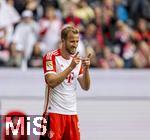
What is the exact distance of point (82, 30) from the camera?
53.7 ft

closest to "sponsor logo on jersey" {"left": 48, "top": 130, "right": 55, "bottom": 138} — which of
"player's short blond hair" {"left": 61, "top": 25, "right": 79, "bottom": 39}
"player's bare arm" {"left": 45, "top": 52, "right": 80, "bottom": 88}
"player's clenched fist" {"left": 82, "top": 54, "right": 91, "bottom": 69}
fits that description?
"player's bare arm" {"left": 45, "top": 52, "right": 80, "bottom": 88}

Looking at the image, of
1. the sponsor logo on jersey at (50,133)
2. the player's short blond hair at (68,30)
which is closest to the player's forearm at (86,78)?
the player's short blond hair at (68,30)

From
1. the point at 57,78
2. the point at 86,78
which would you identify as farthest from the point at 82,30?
the point at 57,78

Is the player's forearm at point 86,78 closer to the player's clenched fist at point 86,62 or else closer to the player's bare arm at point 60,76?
the player's clenched fist at point 86,62

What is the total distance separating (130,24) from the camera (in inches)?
680

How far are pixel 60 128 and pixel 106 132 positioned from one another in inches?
155

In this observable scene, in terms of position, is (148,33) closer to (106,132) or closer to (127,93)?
(127,93)

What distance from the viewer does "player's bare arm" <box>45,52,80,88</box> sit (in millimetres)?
6688

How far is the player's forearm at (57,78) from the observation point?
22.1ft

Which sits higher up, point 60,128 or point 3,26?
point 3,26

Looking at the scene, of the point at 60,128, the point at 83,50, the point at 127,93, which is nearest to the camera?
the point at 60,128

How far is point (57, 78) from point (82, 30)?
31.5ft

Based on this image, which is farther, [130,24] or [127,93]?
[130,24]

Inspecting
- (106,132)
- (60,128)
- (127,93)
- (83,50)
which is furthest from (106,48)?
(60,128)
